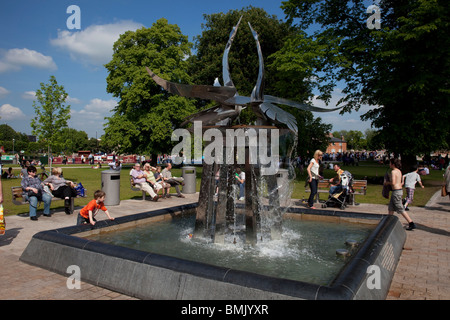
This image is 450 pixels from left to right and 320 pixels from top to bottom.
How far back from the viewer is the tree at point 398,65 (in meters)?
18.4

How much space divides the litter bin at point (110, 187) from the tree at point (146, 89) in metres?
20.7

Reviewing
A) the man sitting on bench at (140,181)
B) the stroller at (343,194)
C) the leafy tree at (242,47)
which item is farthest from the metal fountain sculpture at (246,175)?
the leafy tree at (242,47)

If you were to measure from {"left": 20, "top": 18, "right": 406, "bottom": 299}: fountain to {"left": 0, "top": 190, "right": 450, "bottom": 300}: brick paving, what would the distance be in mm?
189

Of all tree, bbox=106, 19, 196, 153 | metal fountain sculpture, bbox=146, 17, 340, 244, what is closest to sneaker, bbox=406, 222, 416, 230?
metal fountain sculpture, bbox=146, 17, 340, 244

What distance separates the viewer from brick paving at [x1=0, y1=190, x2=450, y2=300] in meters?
4.69

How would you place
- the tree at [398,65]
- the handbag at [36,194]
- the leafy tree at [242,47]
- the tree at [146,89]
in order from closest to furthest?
the handbag at [36,194]
the tree at [398,65]
the leafy tree at [242,47]
the tree at [146,89]

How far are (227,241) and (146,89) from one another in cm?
2885

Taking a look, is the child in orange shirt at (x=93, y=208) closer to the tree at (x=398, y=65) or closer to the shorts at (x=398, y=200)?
the shorts at (x=398, y=200)

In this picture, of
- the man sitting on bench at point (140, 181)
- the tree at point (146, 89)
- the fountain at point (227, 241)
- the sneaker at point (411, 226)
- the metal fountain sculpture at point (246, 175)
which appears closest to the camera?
the fountain at point (227, 241)

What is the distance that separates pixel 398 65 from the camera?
2086cm

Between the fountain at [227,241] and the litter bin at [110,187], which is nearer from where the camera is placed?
the fountain at [227,241]

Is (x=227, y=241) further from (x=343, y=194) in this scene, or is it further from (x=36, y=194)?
(x=343, y=194)
